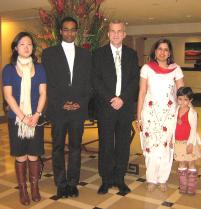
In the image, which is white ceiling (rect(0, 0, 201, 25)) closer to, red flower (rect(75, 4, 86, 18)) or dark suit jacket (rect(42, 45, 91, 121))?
red flower (rect(75, 4, 86, 18))

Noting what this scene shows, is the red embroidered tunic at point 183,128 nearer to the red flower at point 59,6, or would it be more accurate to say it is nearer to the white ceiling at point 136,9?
the red flower at point 59,6

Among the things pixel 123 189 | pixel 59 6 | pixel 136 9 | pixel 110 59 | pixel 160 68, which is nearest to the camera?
pixel 110 59

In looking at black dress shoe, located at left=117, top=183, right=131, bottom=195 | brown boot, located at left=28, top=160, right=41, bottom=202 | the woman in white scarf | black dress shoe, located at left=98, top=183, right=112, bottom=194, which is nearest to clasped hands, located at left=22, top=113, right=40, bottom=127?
the woman in white scarf

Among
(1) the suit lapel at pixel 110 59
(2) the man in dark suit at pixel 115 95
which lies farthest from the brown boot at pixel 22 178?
(1) the suit lapel at pixel 110 59

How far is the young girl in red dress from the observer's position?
10.2 ft

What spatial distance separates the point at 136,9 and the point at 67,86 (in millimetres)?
6651

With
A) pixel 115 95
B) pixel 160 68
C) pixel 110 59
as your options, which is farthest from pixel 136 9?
pixel 115 95

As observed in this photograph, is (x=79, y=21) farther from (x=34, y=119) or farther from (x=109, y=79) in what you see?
Answer: (x=34, y=119)

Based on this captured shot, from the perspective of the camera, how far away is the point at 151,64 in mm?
3178

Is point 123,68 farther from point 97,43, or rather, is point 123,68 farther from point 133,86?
point 97,43

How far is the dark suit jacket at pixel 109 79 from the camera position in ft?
9.92

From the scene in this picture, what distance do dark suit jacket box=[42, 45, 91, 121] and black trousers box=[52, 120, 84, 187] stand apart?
0.27ft

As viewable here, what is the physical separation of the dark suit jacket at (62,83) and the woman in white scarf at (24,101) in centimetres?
9

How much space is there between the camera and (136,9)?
905cm
